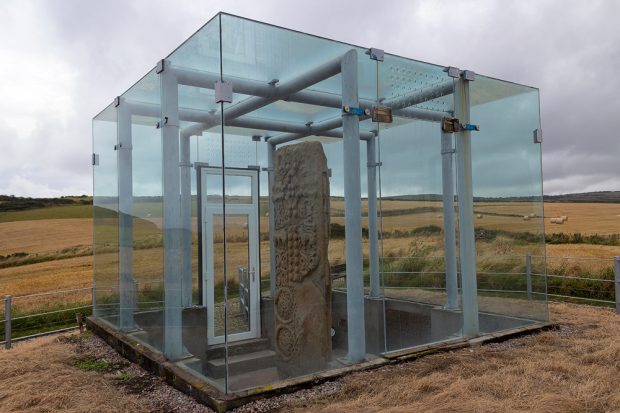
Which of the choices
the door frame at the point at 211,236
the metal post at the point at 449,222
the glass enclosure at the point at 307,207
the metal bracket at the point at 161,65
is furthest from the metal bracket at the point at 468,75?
the metal bracket at the point at 161,65

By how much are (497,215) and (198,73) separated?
435 centimetres

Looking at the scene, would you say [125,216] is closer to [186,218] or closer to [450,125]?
[186,218]

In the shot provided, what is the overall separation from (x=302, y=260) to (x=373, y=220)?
4.19 ft

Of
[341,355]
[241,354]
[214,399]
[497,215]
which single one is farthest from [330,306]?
[497,215]

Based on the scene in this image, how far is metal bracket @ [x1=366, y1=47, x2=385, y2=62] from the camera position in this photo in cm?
533

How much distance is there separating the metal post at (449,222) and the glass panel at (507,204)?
1.04ft

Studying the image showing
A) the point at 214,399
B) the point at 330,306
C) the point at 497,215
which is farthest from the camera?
the point at 497,215

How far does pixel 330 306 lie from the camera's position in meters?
5.15

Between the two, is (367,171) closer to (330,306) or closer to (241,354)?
(330,306)

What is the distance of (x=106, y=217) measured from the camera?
25.9 feet

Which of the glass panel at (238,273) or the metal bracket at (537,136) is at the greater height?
the metal bracket at (537,136)

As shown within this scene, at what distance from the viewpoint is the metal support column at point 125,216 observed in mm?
6773

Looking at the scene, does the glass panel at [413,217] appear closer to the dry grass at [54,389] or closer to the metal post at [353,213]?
the metal post at [353,213]

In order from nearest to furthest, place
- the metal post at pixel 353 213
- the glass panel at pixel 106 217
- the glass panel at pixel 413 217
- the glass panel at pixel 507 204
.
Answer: the metal post at pixel 353 213 < the glass panel at pixel 413 217 < the glass panel at pixel 507 204 < the glass panel at pixel 106 217
